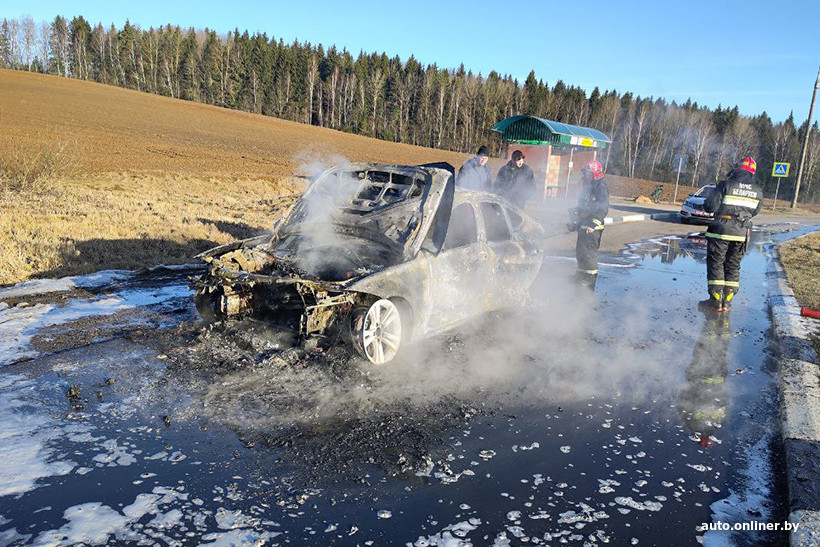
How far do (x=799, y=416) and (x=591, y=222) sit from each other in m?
4.30

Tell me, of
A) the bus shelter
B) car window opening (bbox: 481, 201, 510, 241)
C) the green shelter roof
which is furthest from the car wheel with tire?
the green shelter roof

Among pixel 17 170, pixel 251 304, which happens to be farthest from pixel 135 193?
pixel 251 304

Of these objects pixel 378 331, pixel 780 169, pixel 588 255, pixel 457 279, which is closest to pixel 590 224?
pixel 588 255

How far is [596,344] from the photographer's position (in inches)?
244

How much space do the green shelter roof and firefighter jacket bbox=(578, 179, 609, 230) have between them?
1376cm

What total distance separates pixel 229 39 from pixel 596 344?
351 ft

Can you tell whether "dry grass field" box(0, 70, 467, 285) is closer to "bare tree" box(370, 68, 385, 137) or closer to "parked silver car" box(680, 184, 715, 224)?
"parked silver car" box(680, 184, 715, 224)

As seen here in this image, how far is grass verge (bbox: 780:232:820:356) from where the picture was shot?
334 inches

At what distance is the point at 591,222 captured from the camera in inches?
326

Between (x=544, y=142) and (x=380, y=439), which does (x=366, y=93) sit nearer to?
(x=544, y=142)

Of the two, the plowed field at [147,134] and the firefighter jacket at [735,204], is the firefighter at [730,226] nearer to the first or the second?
the firefighter jacket at [735,204]

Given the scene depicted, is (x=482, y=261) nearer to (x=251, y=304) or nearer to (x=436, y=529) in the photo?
(x=251, y=304)

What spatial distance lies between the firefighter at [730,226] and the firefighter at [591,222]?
139 centimetres

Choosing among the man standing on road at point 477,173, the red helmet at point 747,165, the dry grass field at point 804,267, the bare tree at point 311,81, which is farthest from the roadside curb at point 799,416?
the bare tree at point 311,81
